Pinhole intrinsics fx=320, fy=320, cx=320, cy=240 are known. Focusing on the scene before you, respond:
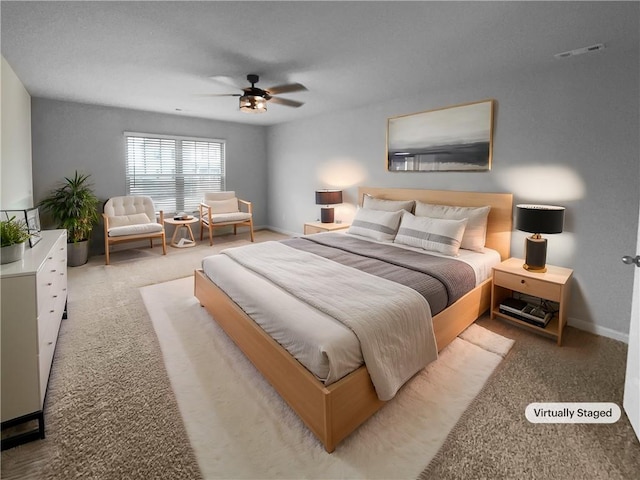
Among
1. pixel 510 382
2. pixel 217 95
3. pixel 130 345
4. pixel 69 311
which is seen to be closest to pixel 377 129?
pixel 217 95

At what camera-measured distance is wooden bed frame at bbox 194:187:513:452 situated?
1567 millimetres

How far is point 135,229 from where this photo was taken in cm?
479

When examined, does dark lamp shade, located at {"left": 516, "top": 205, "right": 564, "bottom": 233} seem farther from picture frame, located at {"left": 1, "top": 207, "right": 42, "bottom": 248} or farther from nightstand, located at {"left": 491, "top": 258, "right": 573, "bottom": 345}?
picture frame, located at {"left": 1, "top": 207, "right": 42, "bottom": 248}

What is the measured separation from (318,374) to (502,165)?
2929 mm

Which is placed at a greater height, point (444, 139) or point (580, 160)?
point (444, 139)

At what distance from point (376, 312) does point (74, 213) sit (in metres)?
4.68

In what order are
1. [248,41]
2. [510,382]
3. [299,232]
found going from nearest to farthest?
[510,382], [248,41], [299,232]

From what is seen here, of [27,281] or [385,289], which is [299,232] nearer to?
[385,289]

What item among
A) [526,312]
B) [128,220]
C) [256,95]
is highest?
[256,95]

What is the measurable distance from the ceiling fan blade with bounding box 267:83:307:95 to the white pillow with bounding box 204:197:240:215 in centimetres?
290

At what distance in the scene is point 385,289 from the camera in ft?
7.19

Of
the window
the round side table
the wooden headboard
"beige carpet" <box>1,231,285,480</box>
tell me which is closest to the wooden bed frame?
the wooden headboard

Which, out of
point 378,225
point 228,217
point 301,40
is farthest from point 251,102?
point 228,217

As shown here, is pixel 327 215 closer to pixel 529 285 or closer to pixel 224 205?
pixel 224 205
